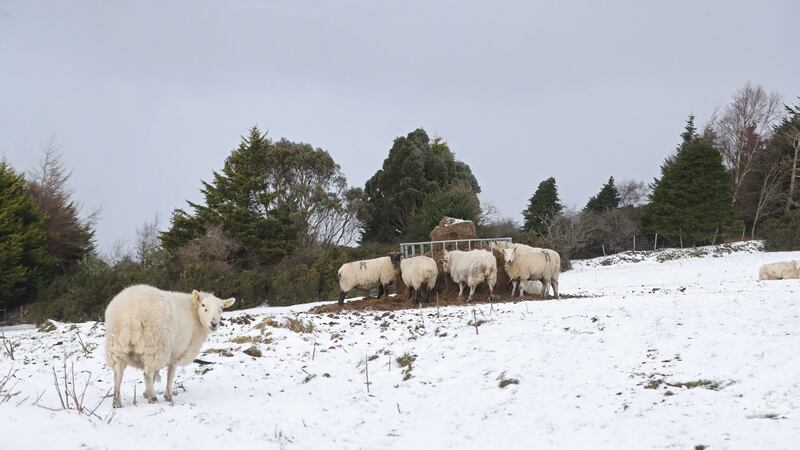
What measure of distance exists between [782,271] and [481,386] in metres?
14.3

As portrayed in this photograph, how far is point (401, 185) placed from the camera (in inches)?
1657

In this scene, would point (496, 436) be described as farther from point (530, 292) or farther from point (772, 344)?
point (530, 292)

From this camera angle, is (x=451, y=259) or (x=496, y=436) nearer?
(x=496, y=436)

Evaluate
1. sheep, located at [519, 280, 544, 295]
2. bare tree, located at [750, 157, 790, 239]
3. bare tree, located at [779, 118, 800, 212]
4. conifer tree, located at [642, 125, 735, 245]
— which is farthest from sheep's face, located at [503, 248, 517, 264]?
bare tree, located at [779, 118, 800, 212]

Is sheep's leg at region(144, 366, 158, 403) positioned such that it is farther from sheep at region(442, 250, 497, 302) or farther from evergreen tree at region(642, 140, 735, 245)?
evergreen tree at region(642, 140, 735, 245)

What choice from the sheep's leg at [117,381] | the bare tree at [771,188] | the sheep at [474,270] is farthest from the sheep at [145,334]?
the bare tree at [771,188]

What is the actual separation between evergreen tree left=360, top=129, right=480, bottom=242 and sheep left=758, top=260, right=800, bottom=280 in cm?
2506

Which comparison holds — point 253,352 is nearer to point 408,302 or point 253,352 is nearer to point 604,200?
A: point 408,302

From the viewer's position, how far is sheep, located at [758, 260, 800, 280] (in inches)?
676

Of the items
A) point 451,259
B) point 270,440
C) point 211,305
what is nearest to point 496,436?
point 270,440

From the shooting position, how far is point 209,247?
29.4 m

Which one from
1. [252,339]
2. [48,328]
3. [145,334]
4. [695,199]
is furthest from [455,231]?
[695,199]

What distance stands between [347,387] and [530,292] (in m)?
10.8

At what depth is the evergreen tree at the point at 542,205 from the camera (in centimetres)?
4881
